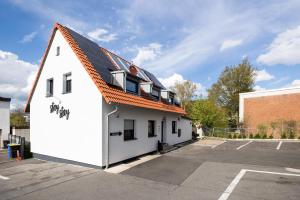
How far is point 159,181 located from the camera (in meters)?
8.94

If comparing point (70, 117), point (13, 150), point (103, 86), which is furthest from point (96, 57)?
point (13, 150)

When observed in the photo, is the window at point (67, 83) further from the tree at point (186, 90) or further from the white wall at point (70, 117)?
the tree at point (186, 90)

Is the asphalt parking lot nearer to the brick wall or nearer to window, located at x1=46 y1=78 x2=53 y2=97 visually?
window, located at x1=46 y1=78 x2=53 y2=97

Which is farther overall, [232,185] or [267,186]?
[232,185]

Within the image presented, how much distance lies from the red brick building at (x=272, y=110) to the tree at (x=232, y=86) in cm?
1176

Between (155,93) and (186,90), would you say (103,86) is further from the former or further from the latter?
(186,90)

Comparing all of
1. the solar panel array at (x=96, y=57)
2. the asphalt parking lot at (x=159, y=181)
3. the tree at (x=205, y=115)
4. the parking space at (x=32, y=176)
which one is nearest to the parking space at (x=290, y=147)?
the asphalt parking lot at (x=159, y=181)

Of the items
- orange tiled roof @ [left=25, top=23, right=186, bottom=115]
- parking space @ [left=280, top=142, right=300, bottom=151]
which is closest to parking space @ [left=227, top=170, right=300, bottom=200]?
orange tiled roof @ [left=25, top=23, right=186, bottom=115]

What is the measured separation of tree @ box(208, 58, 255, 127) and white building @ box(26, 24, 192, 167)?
121 feet

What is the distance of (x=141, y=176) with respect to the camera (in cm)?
969

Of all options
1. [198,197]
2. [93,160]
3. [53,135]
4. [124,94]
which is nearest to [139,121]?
[124,94]

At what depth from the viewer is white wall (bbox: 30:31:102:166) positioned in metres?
11.1

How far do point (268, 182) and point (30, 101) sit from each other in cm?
1491

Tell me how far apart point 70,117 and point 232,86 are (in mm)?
43340
